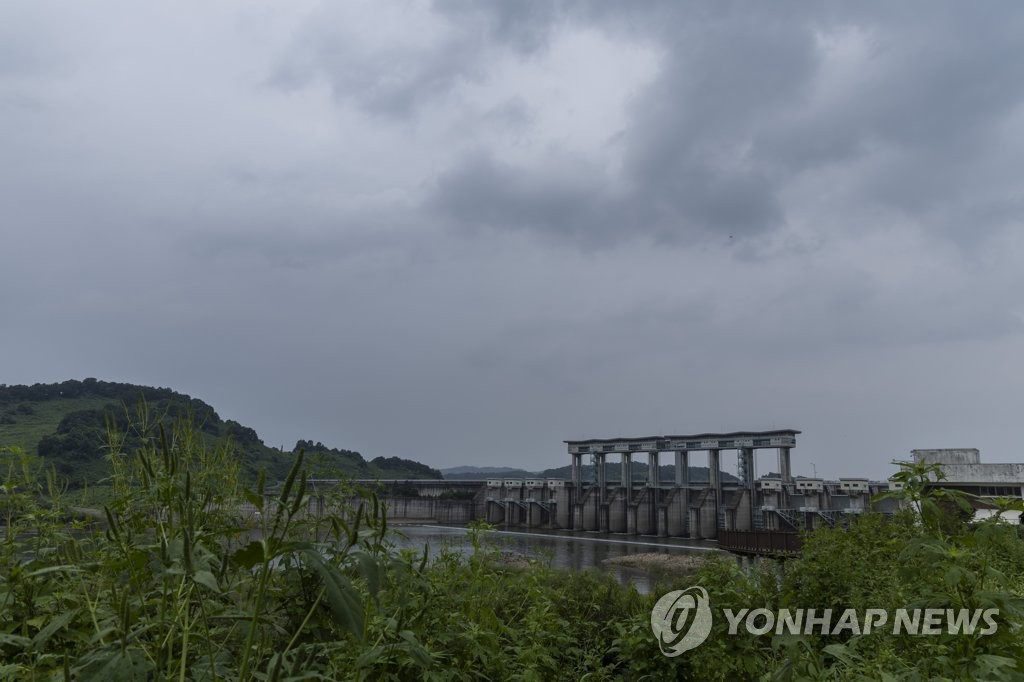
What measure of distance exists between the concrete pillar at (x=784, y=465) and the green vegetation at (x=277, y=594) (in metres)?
72.9

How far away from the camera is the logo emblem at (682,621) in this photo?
14.8 ft

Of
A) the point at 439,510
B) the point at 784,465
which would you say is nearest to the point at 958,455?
the point at 784,465

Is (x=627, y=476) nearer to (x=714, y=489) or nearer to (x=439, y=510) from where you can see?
(x=714, y=489)

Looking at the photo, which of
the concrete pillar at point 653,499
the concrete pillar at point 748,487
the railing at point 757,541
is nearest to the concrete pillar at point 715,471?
the concrete pillar at point 748,487

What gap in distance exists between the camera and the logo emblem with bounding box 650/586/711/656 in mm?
4523

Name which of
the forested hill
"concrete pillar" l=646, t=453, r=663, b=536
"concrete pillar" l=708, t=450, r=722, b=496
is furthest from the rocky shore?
"concrete pillar" l=646, t=453, r=663, b=536

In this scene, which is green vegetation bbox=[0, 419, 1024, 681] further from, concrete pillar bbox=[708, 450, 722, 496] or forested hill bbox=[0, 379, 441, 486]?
concrete pillar bbox=[708, 450, 722, 496]

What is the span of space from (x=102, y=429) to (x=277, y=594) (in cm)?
166

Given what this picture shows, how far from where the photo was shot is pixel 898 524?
6.34 metres

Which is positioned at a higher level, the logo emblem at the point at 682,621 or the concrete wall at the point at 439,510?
the logo emblem at the point at 682,621

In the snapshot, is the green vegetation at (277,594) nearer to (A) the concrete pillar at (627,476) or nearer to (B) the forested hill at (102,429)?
(B) the forested hill at (102,429)

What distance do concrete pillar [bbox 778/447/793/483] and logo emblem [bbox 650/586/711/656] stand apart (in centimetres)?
7300

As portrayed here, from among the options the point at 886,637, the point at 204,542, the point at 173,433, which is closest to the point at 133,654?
the point at 204,542

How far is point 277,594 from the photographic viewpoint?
218 cm
